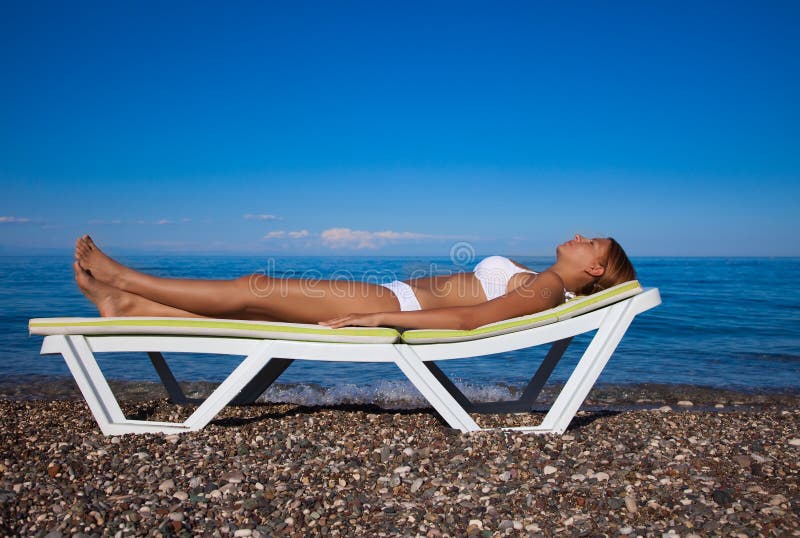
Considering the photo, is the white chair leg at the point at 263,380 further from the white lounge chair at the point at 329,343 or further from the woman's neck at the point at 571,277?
the woman's neck at the point at 571,277

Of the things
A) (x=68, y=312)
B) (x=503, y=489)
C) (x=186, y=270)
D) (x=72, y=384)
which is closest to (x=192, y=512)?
(x=503, y=489)

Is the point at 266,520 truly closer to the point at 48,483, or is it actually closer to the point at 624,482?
the point at 48,483

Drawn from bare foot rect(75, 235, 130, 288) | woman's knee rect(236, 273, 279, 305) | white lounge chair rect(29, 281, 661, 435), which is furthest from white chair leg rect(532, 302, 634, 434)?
bare foot rect(75, 235, 130, 288)

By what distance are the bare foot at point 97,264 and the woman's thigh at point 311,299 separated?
87cm

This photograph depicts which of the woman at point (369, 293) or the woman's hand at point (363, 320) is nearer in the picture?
the woman's hand at point (363, 320)

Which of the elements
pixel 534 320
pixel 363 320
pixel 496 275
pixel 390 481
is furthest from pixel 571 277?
pixel 390 481

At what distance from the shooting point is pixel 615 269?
426 cm

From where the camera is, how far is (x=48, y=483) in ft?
9.86

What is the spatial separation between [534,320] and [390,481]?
1340 mm

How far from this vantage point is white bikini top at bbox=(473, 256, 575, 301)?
4.35 metres

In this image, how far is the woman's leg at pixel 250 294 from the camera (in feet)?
13.4

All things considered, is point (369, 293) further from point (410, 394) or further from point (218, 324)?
point (410, 394)

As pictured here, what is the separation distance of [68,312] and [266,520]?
1194 centimetres

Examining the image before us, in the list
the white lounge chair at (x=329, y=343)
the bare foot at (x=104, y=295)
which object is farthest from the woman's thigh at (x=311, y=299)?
the bare foot at (x=104, y=295)
